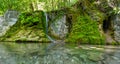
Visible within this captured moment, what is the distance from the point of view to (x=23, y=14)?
16078 millimetres

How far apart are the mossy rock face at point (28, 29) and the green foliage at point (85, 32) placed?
1.69 metres

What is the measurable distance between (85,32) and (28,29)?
3.54m

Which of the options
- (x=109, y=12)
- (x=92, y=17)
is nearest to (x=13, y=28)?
(x=92, y=17)

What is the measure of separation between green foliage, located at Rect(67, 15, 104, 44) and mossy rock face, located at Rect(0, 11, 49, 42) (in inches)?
66.5

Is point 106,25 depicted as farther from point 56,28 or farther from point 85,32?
point 56,28

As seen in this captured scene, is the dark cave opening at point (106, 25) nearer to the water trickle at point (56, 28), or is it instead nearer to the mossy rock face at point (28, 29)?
the water trickle at point (56, 28)

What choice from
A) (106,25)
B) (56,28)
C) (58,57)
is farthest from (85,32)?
(58,57)

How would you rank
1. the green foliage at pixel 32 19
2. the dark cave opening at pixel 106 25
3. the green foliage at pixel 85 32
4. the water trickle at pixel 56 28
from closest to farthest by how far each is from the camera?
the green foliage at pixel 85 32, the dark cave opening at pixel 106 25, the water trickle at pixel 56 28, the green foliage at pixel 32 19

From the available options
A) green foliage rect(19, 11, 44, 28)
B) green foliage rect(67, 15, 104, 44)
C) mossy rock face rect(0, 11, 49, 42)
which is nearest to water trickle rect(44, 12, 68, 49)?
mossy rock face rect(0, 11, 49, 42)

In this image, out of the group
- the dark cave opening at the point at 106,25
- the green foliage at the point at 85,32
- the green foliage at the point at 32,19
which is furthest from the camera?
the green foliage at the point at 32,19

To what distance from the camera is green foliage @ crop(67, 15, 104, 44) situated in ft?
45.6

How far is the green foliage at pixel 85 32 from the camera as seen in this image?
1391 centimetres

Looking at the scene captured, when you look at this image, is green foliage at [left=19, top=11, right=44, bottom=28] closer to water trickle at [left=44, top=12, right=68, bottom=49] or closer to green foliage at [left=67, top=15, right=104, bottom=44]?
water trickle at [left=44, top=12, right=68, bottom=49]

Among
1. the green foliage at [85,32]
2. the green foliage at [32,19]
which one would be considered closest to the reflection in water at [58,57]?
the green foliage at [85,32]
